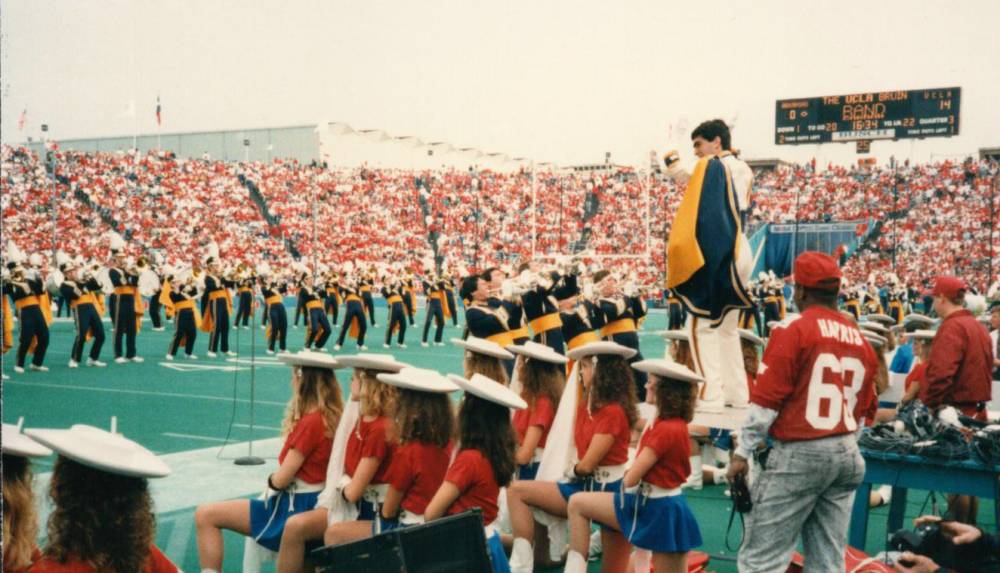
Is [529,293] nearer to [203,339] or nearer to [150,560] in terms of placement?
[150,560]

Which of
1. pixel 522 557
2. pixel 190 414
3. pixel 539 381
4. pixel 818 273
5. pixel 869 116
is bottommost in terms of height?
pixel 190 414

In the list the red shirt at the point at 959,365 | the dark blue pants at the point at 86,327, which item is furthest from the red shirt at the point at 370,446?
the dark blue pants at the point at 86,327

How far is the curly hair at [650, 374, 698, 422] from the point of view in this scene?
13.5ft

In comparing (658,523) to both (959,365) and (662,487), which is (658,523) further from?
(959,365)

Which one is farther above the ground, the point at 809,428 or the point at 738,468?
the point at 809,428

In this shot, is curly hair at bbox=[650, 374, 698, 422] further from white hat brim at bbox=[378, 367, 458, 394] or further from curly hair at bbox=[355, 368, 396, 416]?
curly hair at bbox=[355, 368, 396, 416]

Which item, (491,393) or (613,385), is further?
(613,385)

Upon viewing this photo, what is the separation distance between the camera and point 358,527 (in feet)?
12.7

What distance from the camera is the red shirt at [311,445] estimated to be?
4059 millimetres

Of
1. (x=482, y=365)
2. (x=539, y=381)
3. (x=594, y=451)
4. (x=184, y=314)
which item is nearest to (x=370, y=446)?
(x=482, y=365)

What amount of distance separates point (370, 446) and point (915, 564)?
217 centimetres

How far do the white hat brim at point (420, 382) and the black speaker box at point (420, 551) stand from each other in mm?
820

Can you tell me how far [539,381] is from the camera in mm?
5016

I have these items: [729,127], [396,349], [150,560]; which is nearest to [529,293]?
[729,127]
